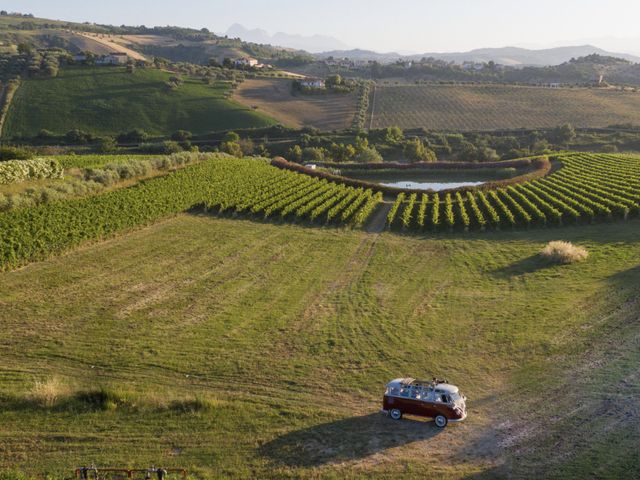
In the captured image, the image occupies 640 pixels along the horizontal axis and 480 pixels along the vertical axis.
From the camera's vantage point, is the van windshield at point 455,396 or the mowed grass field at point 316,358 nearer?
the mowed grass field at point 316,358

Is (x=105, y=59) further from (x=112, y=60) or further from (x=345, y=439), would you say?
(x=345, y=439)

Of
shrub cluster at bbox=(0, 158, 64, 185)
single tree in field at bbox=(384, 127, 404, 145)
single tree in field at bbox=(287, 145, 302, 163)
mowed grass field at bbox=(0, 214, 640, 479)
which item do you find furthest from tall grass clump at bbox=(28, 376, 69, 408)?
single tree in field at bbox=(384, 127, 404, 145)

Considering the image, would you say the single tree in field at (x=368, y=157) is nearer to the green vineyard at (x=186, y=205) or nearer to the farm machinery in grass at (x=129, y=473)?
the green vineyard at (x=186, y=205)

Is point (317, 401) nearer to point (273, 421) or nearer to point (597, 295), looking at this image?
point (273, 421)

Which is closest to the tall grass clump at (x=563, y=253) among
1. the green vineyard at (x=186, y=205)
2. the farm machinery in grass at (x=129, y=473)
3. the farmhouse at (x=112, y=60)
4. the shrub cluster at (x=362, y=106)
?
the green vineyard at (x=186, y=205)

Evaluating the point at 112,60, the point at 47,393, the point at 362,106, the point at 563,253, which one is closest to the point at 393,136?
the point at 362,106

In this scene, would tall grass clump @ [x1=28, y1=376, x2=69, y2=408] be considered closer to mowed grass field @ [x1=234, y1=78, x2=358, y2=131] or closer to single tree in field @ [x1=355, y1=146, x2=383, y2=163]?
single tree in field @ [x1=355, y1=146, x2=383, y2=163]
